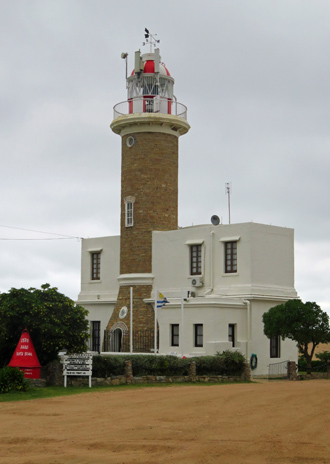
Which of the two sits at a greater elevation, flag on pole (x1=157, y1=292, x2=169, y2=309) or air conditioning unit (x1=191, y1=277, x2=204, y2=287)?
air conditioning unit (x1=191, y1=277, x2=204, y2=287)

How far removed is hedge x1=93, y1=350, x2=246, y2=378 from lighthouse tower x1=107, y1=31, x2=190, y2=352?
24.8 feet

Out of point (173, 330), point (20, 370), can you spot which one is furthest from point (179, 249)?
point (20, 370)

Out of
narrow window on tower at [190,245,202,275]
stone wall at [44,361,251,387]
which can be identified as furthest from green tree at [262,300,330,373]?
narrow window on tower at [190,245,202,275]

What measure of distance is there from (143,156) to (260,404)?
64.3 ft

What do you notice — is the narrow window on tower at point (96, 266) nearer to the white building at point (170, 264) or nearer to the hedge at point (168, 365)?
the white building at point (170, 264)

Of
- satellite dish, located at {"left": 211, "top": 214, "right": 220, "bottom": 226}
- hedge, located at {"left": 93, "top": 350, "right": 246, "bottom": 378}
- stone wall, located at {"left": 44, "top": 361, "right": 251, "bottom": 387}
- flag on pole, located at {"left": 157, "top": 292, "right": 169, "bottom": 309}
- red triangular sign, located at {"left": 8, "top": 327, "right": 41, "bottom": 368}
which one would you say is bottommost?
stone wall, located at {"left": 44, "top": 361, "right": 251, "bottom": 387}

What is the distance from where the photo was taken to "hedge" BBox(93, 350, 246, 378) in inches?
1013

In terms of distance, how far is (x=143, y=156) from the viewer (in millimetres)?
36750

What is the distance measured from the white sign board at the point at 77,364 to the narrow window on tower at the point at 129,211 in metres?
13.1

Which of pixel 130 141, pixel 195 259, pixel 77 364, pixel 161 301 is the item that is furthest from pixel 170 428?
pixel 130 141

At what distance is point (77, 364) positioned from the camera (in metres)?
24.8

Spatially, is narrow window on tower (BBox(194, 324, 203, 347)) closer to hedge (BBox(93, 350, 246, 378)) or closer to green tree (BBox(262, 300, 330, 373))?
hedge (BBox(93, 350, 246, 378))

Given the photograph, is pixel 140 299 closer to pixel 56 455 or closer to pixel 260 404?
pixel 260 404

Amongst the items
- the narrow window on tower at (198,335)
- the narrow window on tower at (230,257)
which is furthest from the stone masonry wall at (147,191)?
the narrow window on tower at (198,335)
